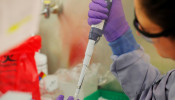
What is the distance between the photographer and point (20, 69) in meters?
0.99

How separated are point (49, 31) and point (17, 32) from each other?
44.0 inches

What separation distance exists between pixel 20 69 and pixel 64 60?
0.39 m

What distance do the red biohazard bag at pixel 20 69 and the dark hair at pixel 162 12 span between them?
636mm

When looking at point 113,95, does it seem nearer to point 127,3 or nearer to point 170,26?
point 127,3

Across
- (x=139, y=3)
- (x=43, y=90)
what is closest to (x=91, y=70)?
(x=43, y=90)

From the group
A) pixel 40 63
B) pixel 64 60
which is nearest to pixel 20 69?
pixel 40 63

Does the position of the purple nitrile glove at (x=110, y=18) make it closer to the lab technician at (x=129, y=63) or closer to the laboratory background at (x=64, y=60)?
the lab technician at (x=129, y=63)

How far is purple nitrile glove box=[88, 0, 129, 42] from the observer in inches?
31.3

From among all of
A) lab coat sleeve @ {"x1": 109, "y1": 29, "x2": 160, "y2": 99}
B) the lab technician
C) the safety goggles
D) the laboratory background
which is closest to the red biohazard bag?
the laboratory background

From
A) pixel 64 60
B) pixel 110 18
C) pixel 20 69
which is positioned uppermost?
pixel 110 18

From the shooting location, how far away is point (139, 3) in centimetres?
54

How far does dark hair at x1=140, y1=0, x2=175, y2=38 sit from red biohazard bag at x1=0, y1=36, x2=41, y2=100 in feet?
2.09

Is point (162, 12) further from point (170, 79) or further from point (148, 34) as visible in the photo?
point (170, 79)

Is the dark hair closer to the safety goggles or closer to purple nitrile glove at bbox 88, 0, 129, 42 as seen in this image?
the safety goggles
